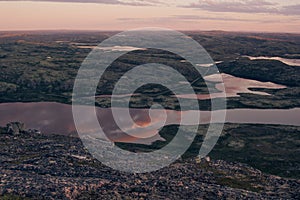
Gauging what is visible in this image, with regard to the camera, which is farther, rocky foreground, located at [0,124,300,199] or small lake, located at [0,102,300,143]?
small lake, located at [0,102,300,143]

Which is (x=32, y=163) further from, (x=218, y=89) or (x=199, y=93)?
(x=218, y=89)

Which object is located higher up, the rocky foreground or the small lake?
the rocky foreground

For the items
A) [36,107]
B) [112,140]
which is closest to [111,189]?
[112,140]

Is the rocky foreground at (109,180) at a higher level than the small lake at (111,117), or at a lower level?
higher

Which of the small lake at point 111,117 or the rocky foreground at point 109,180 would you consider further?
the small lake at point 111,117
